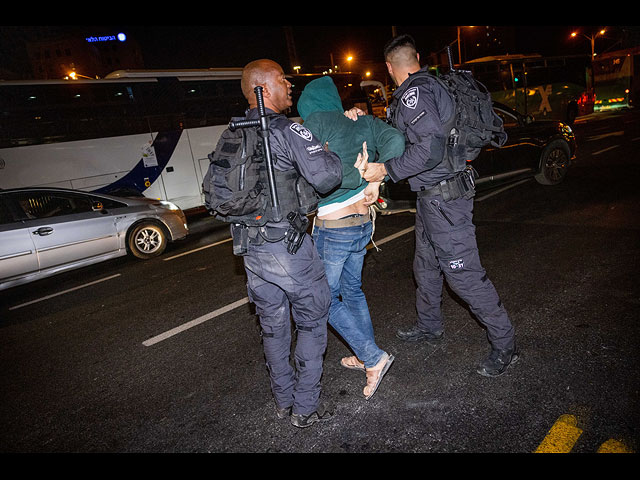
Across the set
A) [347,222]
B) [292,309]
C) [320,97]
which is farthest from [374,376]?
[320,97]

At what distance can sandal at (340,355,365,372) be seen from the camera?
3.02 metres

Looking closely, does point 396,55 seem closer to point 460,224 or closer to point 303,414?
point 460,224

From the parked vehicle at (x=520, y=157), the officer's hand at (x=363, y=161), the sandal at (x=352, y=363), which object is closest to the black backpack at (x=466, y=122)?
the officer's hand at (x=363, y=161)

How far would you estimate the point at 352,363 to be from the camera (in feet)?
9.93

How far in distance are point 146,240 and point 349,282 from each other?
567cm

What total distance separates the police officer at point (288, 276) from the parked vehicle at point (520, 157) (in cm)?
507

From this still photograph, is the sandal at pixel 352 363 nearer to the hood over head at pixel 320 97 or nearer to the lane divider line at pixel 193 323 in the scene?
the lane divider line at pixel 193 323

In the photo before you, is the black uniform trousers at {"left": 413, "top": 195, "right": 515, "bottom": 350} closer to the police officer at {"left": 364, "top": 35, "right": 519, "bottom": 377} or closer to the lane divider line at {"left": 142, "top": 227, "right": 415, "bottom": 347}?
the police officer at {"left": 364, "top": 35, "right": 519, "bottom": 377}

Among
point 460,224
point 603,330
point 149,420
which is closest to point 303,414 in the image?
point 149,420

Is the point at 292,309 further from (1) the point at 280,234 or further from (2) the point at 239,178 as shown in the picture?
(2) the point at 239,178

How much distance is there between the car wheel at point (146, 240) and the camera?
23.4ft

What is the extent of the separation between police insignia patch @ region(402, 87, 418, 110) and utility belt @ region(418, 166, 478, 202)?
0.55m

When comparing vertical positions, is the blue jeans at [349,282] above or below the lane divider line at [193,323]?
above

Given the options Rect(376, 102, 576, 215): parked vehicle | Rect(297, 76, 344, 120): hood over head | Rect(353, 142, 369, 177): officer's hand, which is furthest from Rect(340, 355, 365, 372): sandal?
Rect(376, 102, 576, 215): parked vehicle
